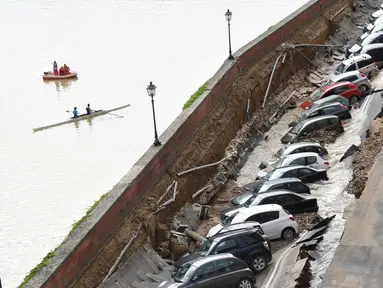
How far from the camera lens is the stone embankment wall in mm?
18922

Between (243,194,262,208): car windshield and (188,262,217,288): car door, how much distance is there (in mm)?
4761

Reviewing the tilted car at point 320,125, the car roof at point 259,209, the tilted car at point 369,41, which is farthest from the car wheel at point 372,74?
the car roof at point 259,209

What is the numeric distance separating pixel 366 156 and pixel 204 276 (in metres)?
8.48

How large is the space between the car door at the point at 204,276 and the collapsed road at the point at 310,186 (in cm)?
135

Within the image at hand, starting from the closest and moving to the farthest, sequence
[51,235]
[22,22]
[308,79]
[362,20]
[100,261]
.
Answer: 1. [100,261]
2. [51,235]
3. [308,79]
4. [362,20]
5. [22,22]

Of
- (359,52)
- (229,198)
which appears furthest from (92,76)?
(229,198)

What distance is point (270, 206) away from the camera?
20.0m

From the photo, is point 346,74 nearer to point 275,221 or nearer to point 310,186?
point 310,186

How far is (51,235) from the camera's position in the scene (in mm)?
28797

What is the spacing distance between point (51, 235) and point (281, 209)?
12.1 metres

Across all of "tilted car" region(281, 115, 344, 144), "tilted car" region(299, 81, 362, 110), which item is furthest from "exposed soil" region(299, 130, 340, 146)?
"tilted car" region(299, 81, 362, 110)

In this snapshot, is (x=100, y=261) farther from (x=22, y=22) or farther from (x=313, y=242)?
(x=22, y=22)

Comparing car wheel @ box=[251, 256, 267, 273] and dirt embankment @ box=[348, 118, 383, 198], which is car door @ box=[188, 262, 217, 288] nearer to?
car wheel @ box=[251, 256, 267, 273]

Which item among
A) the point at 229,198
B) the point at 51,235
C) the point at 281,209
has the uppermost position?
the point at 281,209
